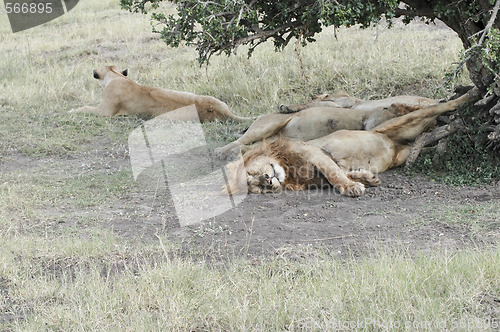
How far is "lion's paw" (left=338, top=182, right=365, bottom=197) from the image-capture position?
5.86 meters

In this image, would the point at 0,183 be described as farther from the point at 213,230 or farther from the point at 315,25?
the point at 315,25

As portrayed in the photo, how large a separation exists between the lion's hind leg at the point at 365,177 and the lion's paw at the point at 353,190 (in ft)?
0.53

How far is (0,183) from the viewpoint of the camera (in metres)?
6.53

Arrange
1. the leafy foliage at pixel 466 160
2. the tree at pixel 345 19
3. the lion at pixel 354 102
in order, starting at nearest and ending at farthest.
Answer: the tree at pixel 345 19 < the leafy foliage at pixel 466 160 < the lion at pixel 354 102

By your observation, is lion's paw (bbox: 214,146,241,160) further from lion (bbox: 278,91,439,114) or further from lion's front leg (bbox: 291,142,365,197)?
lion's front leg (bbox: 291,142,365,197)

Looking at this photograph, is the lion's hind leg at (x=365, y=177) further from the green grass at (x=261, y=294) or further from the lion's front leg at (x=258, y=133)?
the green grass at (x=261, y=294)

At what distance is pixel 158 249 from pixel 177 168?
8.30 ft

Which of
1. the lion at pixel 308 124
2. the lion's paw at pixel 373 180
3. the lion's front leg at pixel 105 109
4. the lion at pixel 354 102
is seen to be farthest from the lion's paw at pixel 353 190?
the lion's front leg at pixel 105 109

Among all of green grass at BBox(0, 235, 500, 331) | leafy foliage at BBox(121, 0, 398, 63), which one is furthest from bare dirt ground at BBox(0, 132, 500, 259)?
leafy foliage at BBox(121, 0, 398, 63)

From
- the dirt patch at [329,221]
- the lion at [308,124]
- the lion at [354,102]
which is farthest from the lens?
the lion at [354,102]

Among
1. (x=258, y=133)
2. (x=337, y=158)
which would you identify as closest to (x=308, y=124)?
(x=258, y=133)

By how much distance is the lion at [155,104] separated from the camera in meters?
8.96

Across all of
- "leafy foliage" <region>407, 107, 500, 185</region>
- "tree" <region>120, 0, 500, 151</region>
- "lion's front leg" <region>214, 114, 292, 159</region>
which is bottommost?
"leafy foliage" <region>407, 107, 500, 185</region>

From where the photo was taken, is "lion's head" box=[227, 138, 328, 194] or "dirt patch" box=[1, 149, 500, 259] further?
"lion's head" box=[227, 138, 328, 194]
